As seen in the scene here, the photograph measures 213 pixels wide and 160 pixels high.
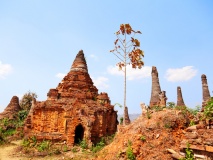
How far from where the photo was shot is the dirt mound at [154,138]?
9.17 meters

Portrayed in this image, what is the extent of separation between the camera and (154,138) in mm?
9836

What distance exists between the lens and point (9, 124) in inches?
1125

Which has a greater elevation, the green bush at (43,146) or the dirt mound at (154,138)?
the dirt mound at (154,138)

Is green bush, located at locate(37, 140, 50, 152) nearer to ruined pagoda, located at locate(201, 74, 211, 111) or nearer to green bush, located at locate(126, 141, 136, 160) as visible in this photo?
green bush, located at locate(126, 141, 136, 160)

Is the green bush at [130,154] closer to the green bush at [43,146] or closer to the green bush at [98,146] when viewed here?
the green bush at [98,146]

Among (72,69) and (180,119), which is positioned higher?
(72,69)

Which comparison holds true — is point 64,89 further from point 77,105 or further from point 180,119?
point 180,119

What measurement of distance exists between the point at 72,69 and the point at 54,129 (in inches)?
300


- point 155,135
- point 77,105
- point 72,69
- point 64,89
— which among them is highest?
point 72,69

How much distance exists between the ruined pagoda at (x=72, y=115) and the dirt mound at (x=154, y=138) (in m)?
8.39

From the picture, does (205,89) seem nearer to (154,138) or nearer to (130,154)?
(154,138)

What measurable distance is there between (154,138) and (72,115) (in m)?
11.3

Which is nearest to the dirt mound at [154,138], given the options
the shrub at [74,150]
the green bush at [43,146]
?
the shrub at [74,150]

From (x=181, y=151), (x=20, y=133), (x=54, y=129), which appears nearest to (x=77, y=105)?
(x=54, y=129)
